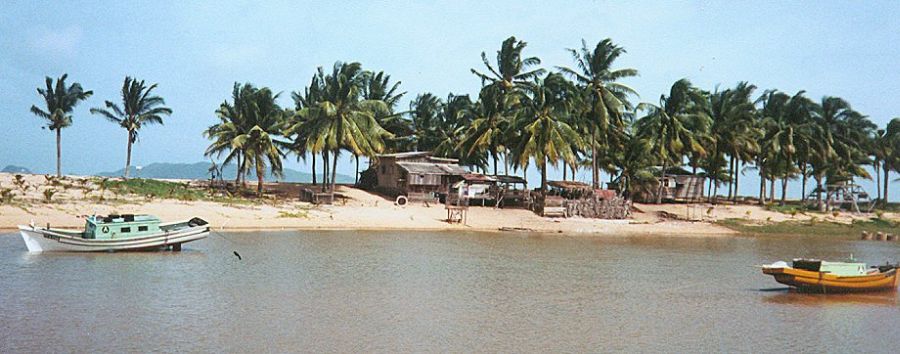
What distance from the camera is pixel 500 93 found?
55844 mm

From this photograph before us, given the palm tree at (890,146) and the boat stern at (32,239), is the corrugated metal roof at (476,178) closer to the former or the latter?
the boat stern at (32,239)

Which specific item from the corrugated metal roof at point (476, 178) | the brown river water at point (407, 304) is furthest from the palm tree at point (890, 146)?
the brown river water at point (407, 304)

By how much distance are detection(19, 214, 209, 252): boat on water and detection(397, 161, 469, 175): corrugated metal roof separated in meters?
24.5

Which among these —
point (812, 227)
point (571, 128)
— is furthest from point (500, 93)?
point (812, 227)

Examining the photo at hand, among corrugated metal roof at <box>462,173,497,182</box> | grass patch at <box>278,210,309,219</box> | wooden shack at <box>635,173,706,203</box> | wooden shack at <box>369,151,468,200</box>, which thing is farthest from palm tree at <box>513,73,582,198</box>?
grass patch at <box>278,210,309,219</box>

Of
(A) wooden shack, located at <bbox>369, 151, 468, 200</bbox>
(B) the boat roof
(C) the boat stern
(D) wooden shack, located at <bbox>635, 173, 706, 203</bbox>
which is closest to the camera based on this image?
(C) the boat stern

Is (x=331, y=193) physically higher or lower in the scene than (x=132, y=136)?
lower

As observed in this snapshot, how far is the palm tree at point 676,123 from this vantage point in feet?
182

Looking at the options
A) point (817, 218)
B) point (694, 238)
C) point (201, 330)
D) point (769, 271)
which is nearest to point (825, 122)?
point (817, 218)

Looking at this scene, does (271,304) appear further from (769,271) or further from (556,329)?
(769,271)

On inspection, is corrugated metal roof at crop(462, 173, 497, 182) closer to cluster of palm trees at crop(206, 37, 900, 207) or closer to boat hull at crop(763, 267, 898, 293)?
cluster of palm trees at crop(206, 37, 900, 207)

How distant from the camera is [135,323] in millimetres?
15422

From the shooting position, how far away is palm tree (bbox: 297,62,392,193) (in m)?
48.7

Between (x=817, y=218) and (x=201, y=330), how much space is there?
5010 centimetres
